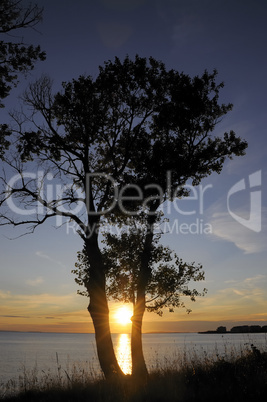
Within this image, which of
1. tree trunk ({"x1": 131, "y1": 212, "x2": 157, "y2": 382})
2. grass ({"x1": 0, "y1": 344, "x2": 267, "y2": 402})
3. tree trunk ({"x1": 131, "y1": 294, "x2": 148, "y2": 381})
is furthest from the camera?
tree trunk ({"x1": 131, "y1": 212, "x2": 157, "y2": 382})

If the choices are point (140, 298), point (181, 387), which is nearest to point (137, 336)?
point (140, 298)

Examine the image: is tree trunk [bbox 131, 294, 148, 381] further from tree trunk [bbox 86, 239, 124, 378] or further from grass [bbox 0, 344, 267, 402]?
Result: grass [bbox 0, 344, 267, 402]

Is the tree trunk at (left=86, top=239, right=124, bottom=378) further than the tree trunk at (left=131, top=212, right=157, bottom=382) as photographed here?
No

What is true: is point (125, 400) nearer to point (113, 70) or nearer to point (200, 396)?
point (200, 396)

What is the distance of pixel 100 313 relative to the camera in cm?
1695

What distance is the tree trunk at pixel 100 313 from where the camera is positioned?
16.2 m

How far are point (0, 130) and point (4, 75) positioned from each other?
2.33 metres

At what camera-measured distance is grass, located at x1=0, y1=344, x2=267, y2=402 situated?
35.2 ft

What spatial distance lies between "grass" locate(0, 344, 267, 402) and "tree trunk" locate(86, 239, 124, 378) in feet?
3.48

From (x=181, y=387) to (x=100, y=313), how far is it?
613cm

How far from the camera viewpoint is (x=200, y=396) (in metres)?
10.7

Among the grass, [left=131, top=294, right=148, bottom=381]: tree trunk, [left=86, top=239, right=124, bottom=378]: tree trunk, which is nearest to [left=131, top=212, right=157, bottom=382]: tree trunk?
[left=131, top=294, right=148, bottom=381]: tree trunk

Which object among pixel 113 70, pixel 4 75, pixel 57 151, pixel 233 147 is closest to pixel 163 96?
pixel 113 70

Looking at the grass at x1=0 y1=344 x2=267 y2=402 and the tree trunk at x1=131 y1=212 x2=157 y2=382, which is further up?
the tree trunk at x1=131 y1=212 x2=157 y2=382
